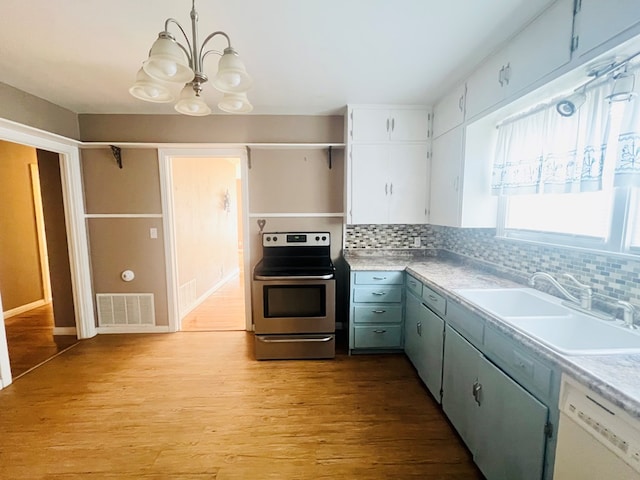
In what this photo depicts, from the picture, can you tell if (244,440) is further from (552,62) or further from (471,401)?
(552,62)

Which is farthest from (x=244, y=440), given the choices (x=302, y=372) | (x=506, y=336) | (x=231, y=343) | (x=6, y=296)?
(x=6, y=296)

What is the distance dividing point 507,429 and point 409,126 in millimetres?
2487

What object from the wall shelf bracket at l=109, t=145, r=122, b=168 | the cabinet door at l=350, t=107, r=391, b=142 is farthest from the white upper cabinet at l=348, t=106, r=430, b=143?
the wall shelf bracket at l=109, t=145, r=122, b=168

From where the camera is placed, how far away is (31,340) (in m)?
3.02

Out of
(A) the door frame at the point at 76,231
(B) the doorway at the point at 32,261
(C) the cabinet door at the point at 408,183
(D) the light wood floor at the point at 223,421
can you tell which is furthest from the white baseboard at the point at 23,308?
(C) the cabinet door at the point at 408,183

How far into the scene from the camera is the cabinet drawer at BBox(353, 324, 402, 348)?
2621mm

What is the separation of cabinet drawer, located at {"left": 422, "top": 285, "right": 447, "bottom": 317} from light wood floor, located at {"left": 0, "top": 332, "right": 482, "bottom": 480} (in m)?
0.69

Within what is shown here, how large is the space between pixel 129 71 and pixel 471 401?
313 cm

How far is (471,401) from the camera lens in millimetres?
1500

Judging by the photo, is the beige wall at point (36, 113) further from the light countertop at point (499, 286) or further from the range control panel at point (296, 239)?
the light countertop at point (499, 286)

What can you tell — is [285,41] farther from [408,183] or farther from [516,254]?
[516,254]

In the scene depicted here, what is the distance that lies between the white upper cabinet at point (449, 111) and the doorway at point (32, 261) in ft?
12.7

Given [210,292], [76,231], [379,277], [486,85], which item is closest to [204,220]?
[210,292]

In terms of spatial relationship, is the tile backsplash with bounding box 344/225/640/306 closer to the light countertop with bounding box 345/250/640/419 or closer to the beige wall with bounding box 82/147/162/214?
the light countertop with bounding box 345/250/640/419
